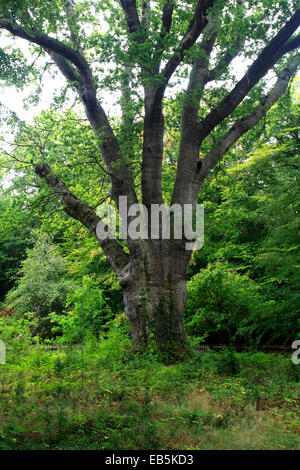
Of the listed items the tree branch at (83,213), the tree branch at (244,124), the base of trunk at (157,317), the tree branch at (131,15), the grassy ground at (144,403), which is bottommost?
the grassy ground at (144,403)

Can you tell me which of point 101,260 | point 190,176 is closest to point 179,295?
point 190,176

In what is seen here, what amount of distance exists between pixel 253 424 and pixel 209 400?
2.79 ft

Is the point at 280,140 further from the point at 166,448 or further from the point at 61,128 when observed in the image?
the point at 166,448

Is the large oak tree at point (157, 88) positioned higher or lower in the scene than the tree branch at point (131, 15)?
lower

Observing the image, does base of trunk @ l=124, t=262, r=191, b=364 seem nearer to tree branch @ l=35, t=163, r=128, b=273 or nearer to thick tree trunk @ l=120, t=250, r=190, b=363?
thick tree trunk @ l=120, t=250, r=190, b=363

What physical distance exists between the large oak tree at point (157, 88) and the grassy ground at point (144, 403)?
3.76 feet

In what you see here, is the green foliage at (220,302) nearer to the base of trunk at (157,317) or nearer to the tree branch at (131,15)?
the base of trunk at (157,317)

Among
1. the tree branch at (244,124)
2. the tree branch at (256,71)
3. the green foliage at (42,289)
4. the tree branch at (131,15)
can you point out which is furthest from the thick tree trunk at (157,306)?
the green foliage at (42,289)

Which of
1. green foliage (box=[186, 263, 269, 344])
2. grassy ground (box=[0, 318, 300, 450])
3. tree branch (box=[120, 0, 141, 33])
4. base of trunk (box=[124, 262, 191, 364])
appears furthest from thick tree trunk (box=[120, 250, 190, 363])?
tree branch (box=[120, 0, 141, 33])

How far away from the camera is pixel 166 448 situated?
3299 mm

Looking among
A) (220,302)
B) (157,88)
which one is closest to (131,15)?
(157,88)

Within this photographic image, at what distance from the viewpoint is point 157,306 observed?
7.05 m

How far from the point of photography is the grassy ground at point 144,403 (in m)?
3.34

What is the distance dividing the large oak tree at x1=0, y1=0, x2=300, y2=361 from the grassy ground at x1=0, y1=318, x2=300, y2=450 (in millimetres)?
1146
